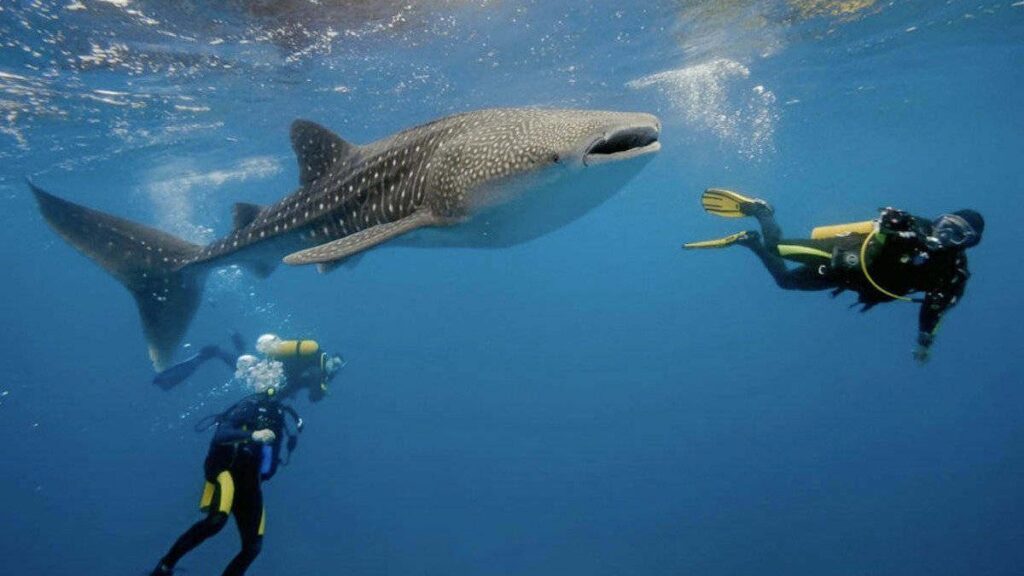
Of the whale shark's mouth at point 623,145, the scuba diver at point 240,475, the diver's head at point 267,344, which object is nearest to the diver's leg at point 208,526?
the scuba diver at point 240,475

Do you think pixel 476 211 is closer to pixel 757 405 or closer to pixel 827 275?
pixel 827 275

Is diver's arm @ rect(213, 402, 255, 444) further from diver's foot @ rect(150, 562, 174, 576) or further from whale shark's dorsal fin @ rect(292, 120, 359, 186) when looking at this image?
whale shark's dorsal fin @ rect(292, 120, 359, 186)

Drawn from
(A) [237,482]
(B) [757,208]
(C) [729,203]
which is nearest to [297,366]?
(A) [237,482]

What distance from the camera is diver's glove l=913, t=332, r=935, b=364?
521 centimetres

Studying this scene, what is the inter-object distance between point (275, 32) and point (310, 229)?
30.8 feet

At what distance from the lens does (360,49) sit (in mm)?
14820

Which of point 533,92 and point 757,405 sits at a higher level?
point 533,92

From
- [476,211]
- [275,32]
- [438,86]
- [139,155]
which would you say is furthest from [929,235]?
[139,155]

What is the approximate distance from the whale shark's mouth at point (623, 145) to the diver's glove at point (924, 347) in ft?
11.3

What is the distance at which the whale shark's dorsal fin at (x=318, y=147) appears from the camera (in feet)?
20.5

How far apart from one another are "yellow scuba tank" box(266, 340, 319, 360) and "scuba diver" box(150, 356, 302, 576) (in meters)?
2.52

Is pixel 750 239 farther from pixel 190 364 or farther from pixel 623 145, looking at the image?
pixel 190 364

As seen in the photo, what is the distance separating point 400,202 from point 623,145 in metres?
2.27

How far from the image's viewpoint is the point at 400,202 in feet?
17.3
